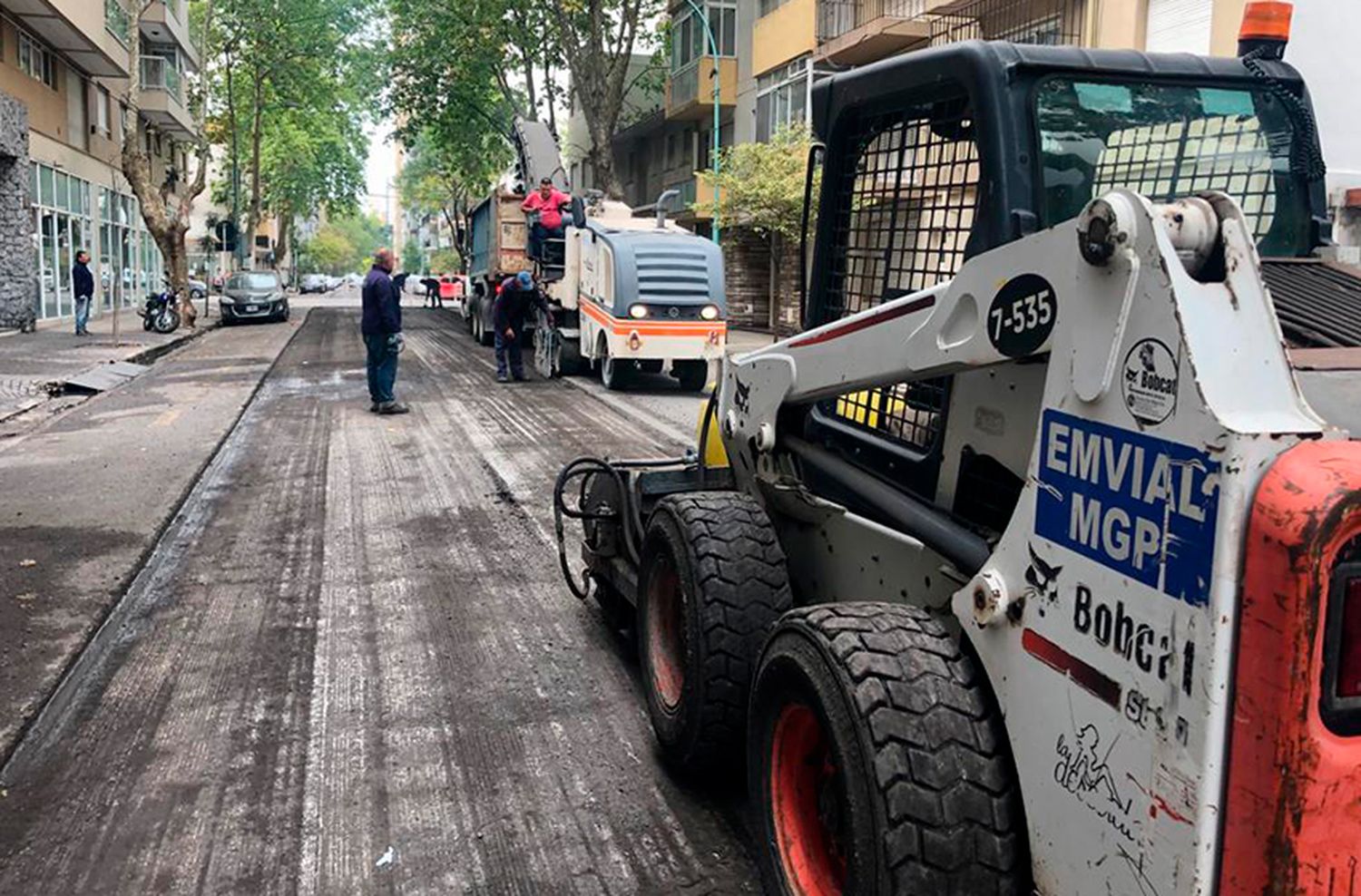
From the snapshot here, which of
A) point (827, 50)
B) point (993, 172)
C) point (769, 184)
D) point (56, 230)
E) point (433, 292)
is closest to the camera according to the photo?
point (993, 172)

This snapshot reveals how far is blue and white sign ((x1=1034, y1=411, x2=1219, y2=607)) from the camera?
188cm

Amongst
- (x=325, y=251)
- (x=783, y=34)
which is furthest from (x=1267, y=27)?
(x=325, y=251)

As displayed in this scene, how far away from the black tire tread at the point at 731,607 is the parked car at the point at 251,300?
31.5 metres

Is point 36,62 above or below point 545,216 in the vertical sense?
above

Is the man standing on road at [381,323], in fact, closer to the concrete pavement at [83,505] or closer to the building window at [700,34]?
the concrete pavement at [83,505]

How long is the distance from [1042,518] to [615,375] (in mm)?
14838

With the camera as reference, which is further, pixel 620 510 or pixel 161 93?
pixel 161 93

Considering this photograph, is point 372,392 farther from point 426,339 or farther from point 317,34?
point 317,34

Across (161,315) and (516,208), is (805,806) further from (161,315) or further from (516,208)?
(161,315)

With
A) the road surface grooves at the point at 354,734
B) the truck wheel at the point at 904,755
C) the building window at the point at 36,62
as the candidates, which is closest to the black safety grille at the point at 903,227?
the truck wheel at the point at 904,755

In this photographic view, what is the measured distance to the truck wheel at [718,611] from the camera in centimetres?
379

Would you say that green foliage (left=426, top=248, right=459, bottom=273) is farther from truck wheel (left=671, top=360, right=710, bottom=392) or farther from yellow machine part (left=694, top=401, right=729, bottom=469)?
yellow machine part (left=694, top=401, right=729, bottom=469)

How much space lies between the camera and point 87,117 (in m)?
33.3

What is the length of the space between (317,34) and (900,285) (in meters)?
48.7
